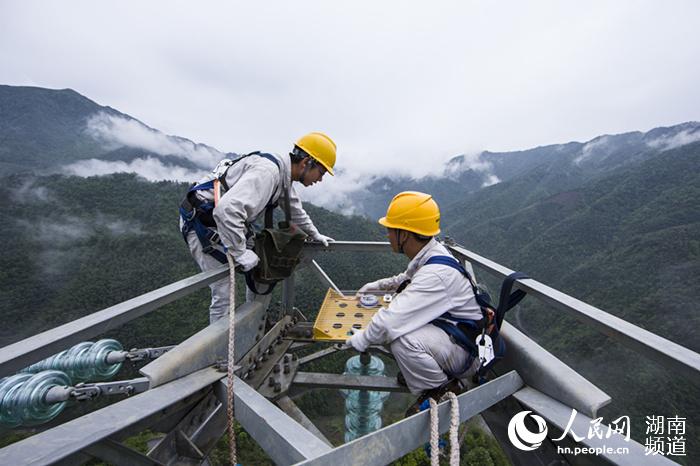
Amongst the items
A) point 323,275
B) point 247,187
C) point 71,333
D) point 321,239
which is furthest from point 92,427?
point 323,275

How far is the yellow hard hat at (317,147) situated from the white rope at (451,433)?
105 inches

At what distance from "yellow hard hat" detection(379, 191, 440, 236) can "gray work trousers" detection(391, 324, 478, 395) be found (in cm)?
83

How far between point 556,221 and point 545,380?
97.5m

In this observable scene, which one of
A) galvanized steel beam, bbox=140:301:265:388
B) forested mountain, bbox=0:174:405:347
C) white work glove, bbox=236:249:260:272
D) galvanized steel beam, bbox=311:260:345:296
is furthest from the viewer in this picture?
forested mountain, bbox=0:174:405:347

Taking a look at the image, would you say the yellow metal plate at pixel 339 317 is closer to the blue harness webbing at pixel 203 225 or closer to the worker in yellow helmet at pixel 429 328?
the worker in yellow helmet at pixel 429 328

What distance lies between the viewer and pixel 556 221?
283 ft

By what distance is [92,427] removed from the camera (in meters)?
1.72

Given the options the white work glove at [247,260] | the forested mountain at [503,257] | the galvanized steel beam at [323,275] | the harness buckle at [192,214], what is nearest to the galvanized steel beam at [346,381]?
the galvanized steel beam at [323,275]

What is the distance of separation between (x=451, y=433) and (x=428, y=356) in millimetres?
778

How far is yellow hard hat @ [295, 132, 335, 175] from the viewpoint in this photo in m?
3.84

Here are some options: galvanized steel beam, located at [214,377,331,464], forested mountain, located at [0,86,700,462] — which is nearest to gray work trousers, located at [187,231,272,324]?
galvanized steel beam, located at [214,377,331,464]

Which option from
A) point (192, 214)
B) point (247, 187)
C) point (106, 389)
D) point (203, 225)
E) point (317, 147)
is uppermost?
point (317, 147)

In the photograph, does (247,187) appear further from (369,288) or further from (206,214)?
(369,288)

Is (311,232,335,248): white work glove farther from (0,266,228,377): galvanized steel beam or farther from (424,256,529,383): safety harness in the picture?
(0,266,228,377): galvanized steel beam
